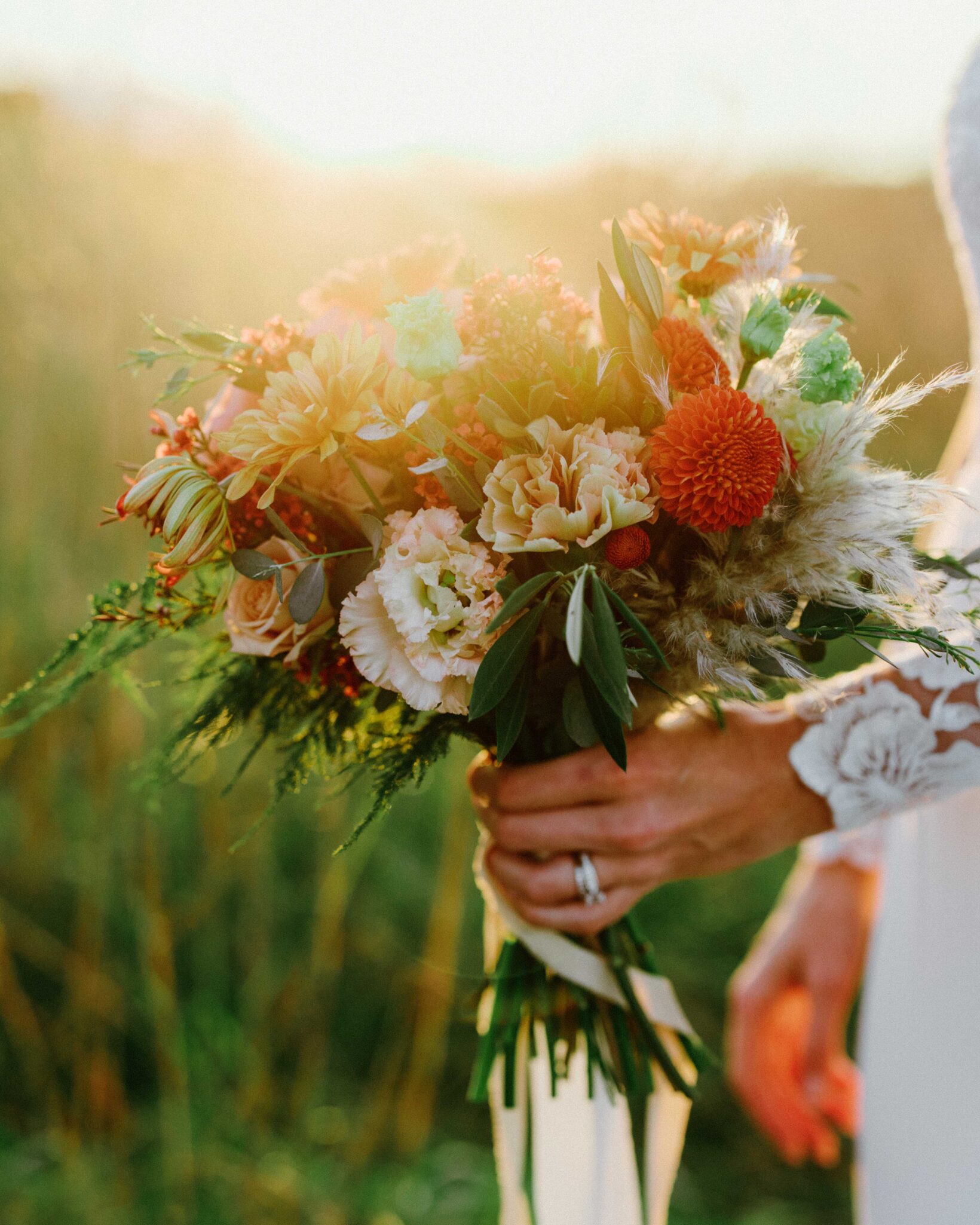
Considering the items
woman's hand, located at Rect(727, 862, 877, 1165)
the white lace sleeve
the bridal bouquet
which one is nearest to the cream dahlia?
the bridal bouquet

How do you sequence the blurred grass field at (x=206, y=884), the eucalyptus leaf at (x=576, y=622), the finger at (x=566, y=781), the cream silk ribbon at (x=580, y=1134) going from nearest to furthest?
the eucalyptus leaf at (x=576, y=622) < the finger at (x=566, y=781) < the cream silk ribbon at (x=580, y=1134) < the blurred grass field at (x=206, y=884)

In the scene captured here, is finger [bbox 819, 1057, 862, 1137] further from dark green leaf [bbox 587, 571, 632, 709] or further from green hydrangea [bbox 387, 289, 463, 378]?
green hydrangea [bbox 387, 289, 463, 378]

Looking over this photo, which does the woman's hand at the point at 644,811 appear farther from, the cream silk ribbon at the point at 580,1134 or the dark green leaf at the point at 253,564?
the dark green leaf at the point at 253,564

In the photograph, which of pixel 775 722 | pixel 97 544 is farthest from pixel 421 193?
pixel 775 722

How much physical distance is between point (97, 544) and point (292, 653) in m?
1.74

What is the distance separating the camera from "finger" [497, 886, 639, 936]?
85 centimetres

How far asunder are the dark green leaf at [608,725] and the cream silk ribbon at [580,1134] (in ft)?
Result: 1.20

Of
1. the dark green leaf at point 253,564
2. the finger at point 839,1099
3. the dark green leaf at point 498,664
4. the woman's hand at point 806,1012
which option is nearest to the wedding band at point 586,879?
the dark green leaf at point 498,664

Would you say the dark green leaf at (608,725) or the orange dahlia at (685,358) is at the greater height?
the orange dahlia at (685,358)

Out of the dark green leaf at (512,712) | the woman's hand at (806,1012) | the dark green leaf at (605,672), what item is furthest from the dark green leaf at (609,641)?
the woman's hand at (806,1012)

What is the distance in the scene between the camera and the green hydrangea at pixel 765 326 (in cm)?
62

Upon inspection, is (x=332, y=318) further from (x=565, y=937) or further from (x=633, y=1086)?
(x=633, y=1086)

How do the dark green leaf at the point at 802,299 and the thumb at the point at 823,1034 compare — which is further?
the thumb at the point at 823,1034

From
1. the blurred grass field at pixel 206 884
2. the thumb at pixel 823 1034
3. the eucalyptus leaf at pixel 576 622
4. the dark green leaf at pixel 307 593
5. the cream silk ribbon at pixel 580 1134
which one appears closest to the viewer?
the eucalyptus leaf at pixel 576 622
